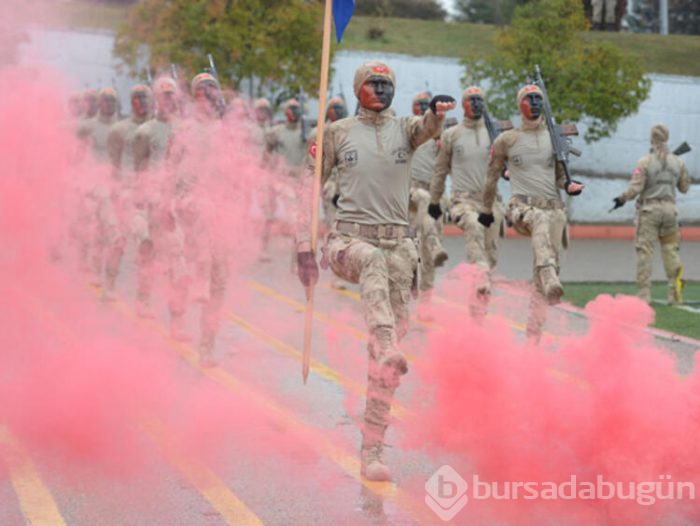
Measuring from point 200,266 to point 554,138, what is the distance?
3.24m

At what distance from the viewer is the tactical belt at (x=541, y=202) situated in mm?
11469

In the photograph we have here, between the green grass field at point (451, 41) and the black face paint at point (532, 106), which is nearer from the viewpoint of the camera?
the black face paint at point (532, 106)

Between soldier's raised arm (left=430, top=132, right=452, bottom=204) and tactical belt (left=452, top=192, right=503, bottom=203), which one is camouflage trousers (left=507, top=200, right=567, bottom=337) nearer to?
tactical belt (left=452, top=192, right=503, bottom=203)

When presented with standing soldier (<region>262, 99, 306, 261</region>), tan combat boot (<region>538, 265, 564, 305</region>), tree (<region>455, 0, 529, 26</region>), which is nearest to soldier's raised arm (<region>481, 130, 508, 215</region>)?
tan combat boot (<region>538, 265, 564, 305</region>)

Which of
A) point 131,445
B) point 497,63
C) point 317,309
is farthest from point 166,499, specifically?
point 497,63

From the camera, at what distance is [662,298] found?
54.3 ft

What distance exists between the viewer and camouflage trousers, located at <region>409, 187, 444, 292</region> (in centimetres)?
1445

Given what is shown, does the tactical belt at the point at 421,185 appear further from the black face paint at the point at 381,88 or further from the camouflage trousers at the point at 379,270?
the black face paint at the point at 381,88

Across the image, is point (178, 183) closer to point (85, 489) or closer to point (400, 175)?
point (400, 175)

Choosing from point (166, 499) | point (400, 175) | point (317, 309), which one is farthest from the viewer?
point (317, 309)

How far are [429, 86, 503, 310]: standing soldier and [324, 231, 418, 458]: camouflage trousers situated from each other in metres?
4.93

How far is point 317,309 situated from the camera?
49.6 feet

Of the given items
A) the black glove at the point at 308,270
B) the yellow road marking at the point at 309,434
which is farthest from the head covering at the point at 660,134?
the black glove at the point at 308,270

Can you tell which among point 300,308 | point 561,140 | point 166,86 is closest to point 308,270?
point 561,140
